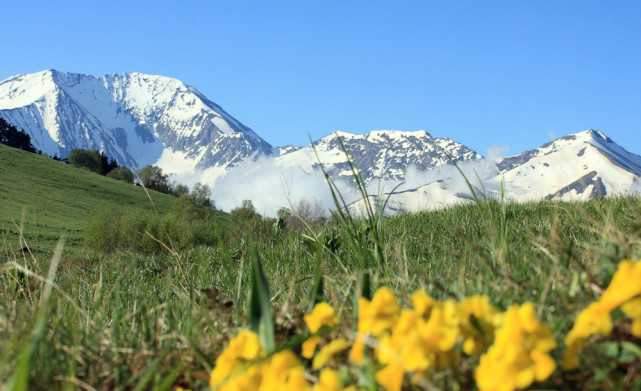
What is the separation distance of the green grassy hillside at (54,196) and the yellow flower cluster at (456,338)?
1117 inches

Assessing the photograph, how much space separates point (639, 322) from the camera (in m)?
0.94

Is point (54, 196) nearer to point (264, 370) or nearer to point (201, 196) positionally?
point (201, 196)

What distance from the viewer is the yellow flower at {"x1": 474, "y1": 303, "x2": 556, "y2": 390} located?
0.85 m

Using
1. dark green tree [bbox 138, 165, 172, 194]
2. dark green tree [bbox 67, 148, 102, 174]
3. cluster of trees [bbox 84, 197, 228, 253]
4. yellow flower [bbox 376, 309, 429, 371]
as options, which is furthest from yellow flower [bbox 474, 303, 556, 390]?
dark green tree [bbox 67, 148, 102, 174]

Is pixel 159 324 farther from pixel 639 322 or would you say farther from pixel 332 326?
pixel 639 322

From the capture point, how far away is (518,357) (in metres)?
0.86

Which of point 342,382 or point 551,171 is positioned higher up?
point 551,171

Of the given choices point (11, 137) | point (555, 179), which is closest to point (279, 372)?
point (555, 179)

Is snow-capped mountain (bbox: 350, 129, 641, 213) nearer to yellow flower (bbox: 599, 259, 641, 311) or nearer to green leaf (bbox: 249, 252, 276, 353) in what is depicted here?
yellow flower (bbox: 599, 259, 641, 311)

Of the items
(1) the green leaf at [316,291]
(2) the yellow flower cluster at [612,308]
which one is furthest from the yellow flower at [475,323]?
(1) the green leaf at [316,291]

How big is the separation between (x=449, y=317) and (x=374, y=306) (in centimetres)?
16

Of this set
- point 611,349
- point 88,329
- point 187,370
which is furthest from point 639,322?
point 88,329

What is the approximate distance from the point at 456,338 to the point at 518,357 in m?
0.13

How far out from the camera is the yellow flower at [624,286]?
93 cm
